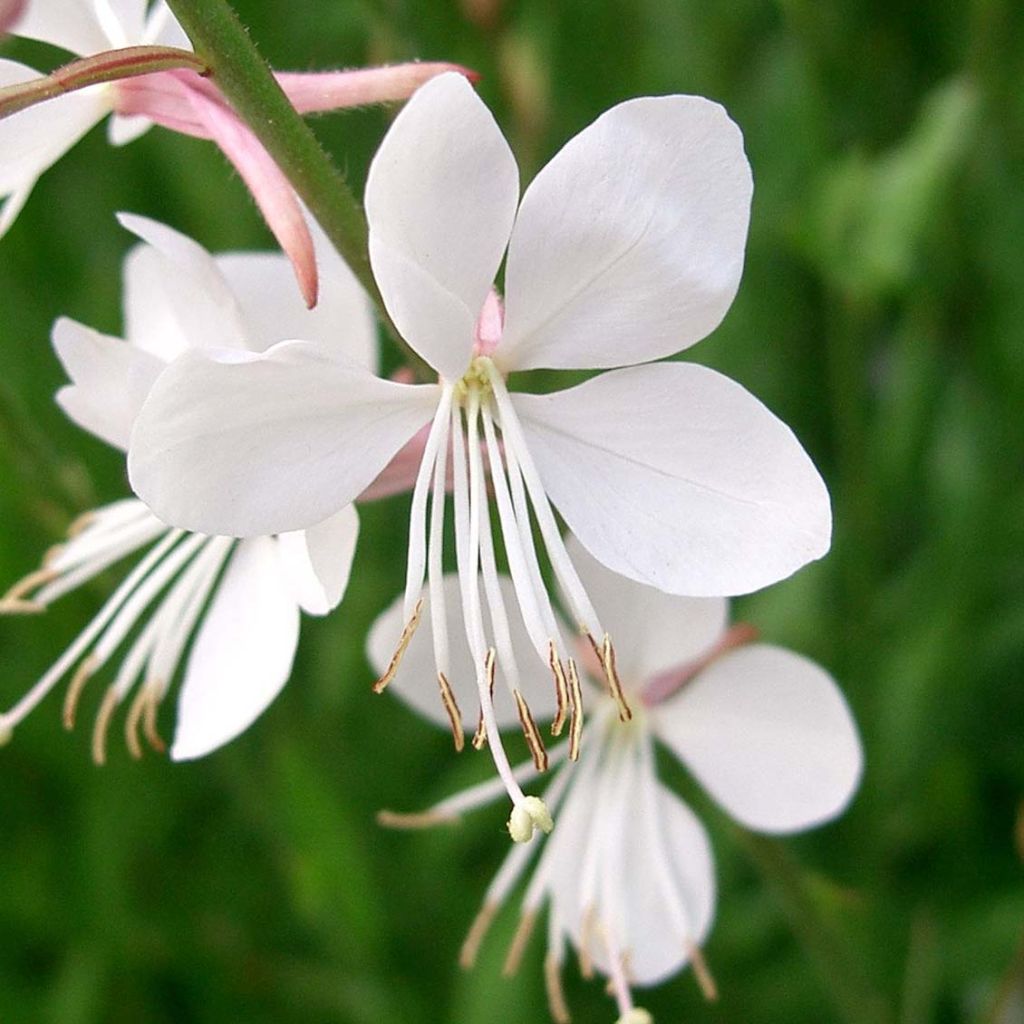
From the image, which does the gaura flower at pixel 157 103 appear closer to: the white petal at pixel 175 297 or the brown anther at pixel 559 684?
the white petal at pixel 175 297

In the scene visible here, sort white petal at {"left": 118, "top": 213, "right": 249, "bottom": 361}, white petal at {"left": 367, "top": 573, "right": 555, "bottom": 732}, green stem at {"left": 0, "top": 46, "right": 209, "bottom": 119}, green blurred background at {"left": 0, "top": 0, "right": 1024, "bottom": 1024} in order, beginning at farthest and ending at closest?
green blurred background at {"left": 0, "top": 0, "right": 1024, "bottom": 1024} → white petal at {"left": 367, "top": 573, "right": 555, "bottom": 732} → white petal at {"left": 118, "top": 213, "right": 249, "bottom": 361} → green stem at {"left": 0, "top": 46, "right": 209, "bottom": 119}

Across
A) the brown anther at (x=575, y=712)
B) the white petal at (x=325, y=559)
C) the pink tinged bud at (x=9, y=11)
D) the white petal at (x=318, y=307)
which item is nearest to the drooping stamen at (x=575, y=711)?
the brown anther at (x=575, y=712)

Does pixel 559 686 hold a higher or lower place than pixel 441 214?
lower

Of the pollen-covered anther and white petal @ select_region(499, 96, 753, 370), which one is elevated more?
white petal @ select_region(499, 96, 753, 370)

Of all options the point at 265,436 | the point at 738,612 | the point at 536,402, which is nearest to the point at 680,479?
the point at 536,402

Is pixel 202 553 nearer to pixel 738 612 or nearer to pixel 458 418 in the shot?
pixel 458 418

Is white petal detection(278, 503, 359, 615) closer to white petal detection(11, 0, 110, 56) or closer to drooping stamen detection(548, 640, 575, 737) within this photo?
drooping stamen detection(548, 640, 575, 737)

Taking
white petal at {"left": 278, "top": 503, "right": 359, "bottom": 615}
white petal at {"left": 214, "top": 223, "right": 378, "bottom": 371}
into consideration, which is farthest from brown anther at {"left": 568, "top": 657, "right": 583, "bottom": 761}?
white petal at {"left": 214, "top": 223, "right": 378, "bottom": 371}

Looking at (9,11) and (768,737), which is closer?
(9,11)
